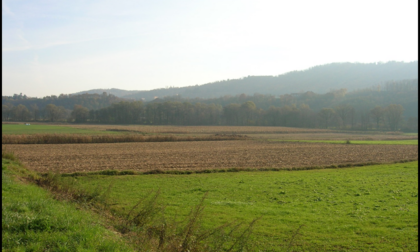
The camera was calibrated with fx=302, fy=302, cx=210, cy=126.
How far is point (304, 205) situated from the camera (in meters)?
15.9

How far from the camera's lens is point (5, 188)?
1338 centimetres

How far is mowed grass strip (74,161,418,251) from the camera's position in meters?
11.1

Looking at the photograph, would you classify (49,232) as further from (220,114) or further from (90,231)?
(220,114)

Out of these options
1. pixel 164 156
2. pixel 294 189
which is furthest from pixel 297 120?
pixel 294 189

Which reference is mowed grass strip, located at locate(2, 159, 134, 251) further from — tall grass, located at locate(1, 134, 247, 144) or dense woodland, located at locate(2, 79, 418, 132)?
dense woodland, located at locate(2, 79, 418, 132)

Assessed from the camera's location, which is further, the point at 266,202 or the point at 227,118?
the point at 227,118

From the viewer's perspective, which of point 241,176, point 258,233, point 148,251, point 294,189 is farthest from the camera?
point 241,176

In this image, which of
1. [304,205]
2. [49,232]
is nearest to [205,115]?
[304,205]

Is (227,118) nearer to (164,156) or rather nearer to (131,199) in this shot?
(164,156)

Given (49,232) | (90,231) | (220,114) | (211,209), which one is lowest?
(211,209)

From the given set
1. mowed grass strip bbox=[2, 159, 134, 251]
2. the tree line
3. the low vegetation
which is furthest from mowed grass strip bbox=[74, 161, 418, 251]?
the tree line

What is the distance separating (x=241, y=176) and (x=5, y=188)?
1707cm

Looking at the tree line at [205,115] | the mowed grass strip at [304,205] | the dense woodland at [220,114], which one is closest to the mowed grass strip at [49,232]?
the mowed grass strip at [304,205]

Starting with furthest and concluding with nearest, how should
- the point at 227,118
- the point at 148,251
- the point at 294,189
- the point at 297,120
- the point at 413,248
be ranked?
1. the point at 227,118
2. the point at 297,120
3. the point at 294,189
4. the point at 413,248
5. the point at 148,251
